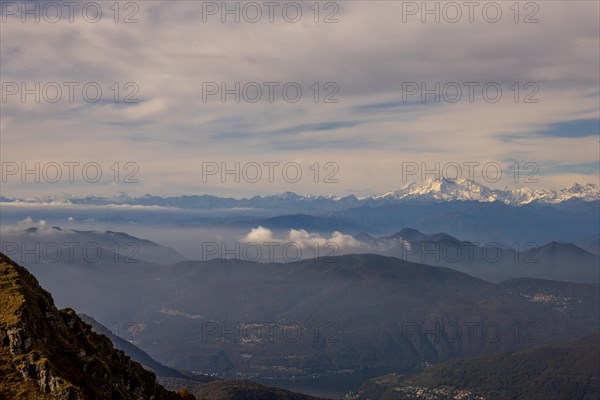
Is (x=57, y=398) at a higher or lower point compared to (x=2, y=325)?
lower

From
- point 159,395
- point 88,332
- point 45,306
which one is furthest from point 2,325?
point 159,395

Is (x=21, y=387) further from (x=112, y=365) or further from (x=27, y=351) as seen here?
(x=112, y=365)

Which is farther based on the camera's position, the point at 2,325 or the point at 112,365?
the point at 112,365

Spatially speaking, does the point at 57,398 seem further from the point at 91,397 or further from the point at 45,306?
the point at 45,306

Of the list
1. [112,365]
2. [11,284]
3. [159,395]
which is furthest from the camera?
[159,395]

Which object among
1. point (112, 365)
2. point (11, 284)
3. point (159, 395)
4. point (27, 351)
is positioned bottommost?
point (159, 395)

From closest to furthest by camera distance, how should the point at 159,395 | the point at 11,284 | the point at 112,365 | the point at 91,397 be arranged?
the point at 91,397 < the point at 11,284 < the point at 112,365 < the point at 159,395

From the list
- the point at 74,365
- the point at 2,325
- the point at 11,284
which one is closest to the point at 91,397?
the point at 74,365
